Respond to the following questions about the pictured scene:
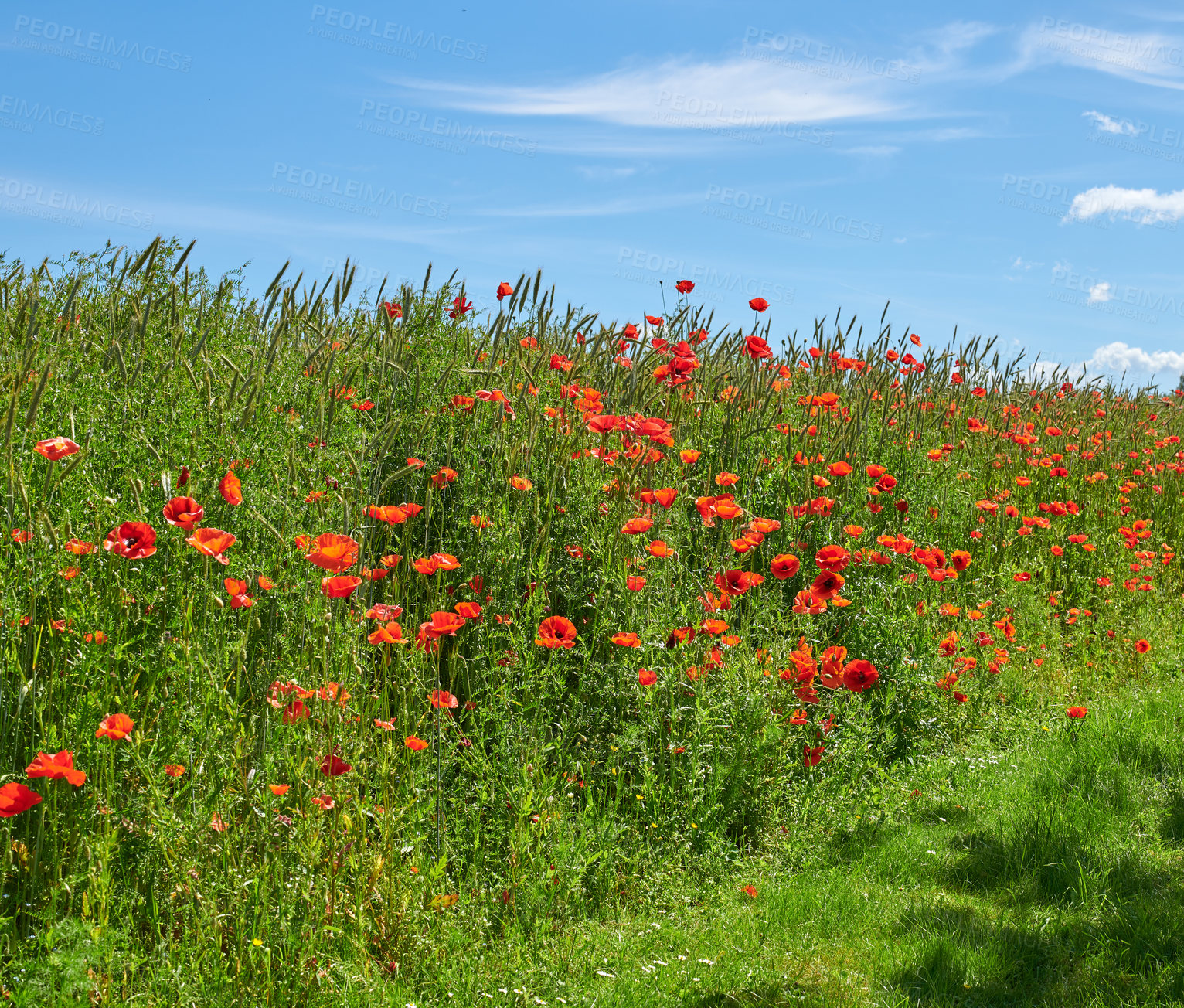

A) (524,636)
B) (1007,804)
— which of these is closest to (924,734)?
(1007,804)

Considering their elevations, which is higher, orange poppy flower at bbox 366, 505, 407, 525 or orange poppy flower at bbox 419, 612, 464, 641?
orange poppy flower at bbox 366, 505, 407, 525

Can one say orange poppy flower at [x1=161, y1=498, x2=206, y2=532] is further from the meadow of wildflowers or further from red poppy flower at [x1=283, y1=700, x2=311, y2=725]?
red poppy flower at [x1=283, y1=700, x2=311, y2=725]

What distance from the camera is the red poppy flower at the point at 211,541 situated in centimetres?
233

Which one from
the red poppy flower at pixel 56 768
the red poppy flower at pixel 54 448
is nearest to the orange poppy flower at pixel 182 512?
the red poppy flower at pixel 54 448

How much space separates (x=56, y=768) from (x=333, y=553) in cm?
76

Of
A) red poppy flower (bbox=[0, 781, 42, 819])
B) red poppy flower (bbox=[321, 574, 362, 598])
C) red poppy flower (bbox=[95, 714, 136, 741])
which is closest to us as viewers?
red poppy flower (bbox=[0, 781, 42, 819])

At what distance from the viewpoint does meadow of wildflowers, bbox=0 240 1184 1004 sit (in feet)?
7.51

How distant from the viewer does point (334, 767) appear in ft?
7.76

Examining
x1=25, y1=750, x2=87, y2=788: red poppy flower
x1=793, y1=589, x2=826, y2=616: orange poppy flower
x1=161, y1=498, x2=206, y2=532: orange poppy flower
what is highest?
x1=793, y1=589, x2=826, y2=616: orange poppy flower

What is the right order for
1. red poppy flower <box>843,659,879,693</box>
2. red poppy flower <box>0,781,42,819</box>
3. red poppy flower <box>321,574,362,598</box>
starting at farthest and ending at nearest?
red poppy flower <box>843,659,879,693</box> < red poppy flower <box>321,574,362,598</box> < red poppy flower <box>0,781,42,819</box>

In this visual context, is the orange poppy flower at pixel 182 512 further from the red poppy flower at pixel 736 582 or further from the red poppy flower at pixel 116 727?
the red poppy flower at pixel 736 582

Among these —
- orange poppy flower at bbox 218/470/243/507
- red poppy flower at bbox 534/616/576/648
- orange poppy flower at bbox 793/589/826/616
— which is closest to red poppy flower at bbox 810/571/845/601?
orange poppy flower at bbox 793/589/826/616

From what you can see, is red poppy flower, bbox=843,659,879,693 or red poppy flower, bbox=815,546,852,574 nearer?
red poppy flower, bbox=843,659,879,693

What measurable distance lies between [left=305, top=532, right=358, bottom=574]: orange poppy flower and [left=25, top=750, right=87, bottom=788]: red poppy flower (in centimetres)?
69
